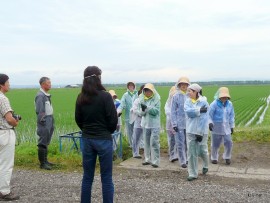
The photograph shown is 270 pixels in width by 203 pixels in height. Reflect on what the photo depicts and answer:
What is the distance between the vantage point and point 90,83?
4.17 meters

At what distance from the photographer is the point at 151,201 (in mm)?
4934

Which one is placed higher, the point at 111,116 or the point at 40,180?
the point at 111,116

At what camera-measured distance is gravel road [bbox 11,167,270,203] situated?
5047 mm

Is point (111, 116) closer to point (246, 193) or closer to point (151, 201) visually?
point (151, 201)

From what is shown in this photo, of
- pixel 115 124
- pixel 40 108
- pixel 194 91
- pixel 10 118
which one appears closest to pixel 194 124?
pixel 194 91

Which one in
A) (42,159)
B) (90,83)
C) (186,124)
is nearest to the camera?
(90,83)

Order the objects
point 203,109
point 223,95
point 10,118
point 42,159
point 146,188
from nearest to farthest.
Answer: point 10,118 < point 146,188 < point 203,109 < point 42,159 < point 223,95

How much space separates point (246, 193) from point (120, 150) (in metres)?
3.75

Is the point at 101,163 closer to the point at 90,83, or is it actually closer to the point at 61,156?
the point at 90,83

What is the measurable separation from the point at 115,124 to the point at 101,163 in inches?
19.4

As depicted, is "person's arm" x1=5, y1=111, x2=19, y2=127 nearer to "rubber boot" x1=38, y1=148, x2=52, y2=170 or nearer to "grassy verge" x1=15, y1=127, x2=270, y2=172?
"rubber boot" x1=38, y1=148, x2=52, y2=170

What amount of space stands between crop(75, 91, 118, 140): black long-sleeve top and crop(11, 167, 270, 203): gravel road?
1.22m

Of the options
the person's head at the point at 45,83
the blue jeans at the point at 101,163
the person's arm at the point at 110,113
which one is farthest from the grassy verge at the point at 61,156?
the person's arm at the point at 110,113

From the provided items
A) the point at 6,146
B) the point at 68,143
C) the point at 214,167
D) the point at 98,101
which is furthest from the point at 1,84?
the point at 214,167
